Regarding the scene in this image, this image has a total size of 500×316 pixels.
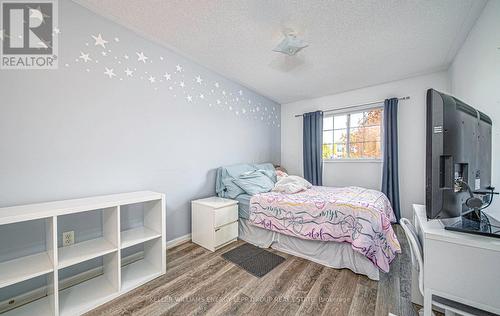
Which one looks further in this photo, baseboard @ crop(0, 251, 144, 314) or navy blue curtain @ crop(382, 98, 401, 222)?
navy blue curtain @ crop(382, 98, 401, 222)

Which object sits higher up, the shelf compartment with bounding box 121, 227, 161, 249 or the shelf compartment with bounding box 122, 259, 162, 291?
the shelf compartment with bounding box 121, 227, 161, 249

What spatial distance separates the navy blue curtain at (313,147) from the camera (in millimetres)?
3863

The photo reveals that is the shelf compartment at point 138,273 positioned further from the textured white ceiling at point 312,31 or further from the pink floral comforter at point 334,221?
the textured white ceiling at point 312,31

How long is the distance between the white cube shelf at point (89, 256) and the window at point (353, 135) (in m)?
3.33

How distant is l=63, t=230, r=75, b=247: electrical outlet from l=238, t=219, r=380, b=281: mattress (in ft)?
5.67

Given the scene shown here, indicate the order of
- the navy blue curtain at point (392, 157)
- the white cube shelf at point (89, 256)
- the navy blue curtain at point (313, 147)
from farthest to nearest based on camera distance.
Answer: the navy blue curtain at point (313, 147)
the navy blue curtain at point (392, 157)
the white cube shelf at point (89, 256)

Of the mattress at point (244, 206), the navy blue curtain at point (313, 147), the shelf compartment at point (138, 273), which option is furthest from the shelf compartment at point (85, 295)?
the navy blue curtain at point (313, 147)

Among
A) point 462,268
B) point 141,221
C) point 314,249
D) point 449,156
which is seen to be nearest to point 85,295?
point 141,221

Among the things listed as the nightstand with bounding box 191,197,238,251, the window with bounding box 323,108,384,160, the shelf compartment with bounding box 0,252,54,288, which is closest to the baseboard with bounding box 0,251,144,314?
the shelf compartment with bounding box 0,252,54,288

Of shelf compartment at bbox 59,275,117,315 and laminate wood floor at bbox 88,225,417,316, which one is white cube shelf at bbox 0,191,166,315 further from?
laminate wood floor at bbox 88,225,417,316

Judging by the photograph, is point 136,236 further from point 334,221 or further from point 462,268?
point 462,268

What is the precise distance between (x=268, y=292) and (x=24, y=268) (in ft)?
5.60

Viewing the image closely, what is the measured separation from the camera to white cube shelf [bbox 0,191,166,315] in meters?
1.25

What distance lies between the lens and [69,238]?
63.7 inches
